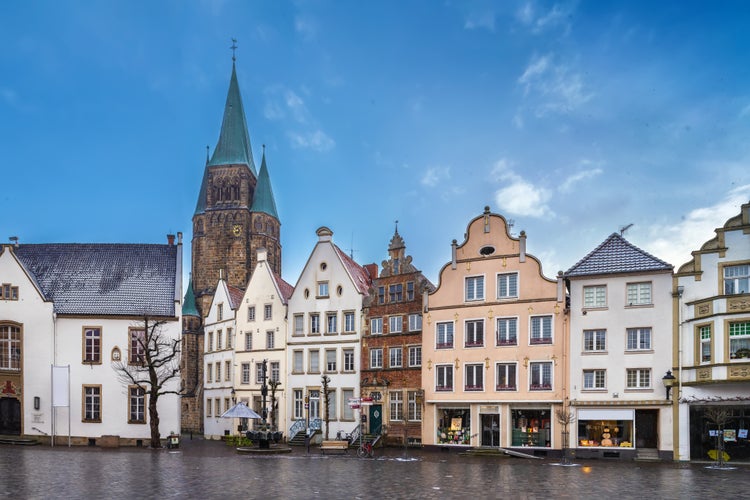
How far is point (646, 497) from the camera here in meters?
22.3

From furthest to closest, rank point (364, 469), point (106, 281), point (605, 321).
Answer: point (106, 281), point (605, 321), point (364, 469)

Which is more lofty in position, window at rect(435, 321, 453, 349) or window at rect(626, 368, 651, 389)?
window at rect(435, 321, 453, 349)

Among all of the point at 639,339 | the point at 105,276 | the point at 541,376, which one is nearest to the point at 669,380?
the point at 639,339

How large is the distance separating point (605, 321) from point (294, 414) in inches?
894

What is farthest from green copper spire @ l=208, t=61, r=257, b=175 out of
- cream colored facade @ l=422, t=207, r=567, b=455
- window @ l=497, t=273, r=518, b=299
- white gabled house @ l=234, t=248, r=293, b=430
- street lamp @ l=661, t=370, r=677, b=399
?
street lamp @ l=661, t=370, r=677, b=399

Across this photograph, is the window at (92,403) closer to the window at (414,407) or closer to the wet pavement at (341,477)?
the wet pavement at (341,477)

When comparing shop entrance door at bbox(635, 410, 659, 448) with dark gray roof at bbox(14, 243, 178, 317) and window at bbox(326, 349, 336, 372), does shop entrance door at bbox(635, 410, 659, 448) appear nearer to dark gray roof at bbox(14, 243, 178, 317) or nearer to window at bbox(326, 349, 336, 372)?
window at bbox(326, 349, 336, 372)

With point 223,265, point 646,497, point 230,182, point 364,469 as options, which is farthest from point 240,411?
point 230,182

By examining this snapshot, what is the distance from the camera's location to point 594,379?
4284cm

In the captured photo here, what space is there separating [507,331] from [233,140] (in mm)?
73874

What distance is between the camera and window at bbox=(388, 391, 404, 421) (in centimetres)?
4931

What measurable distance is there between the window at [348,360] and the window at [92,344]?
16043 millimetres

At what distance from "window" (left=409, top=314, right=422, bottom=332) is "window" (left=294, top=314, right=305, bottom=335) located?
884cm

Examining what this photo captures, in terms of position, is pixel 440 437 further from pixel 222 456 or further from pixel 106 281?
pixel 106 281
